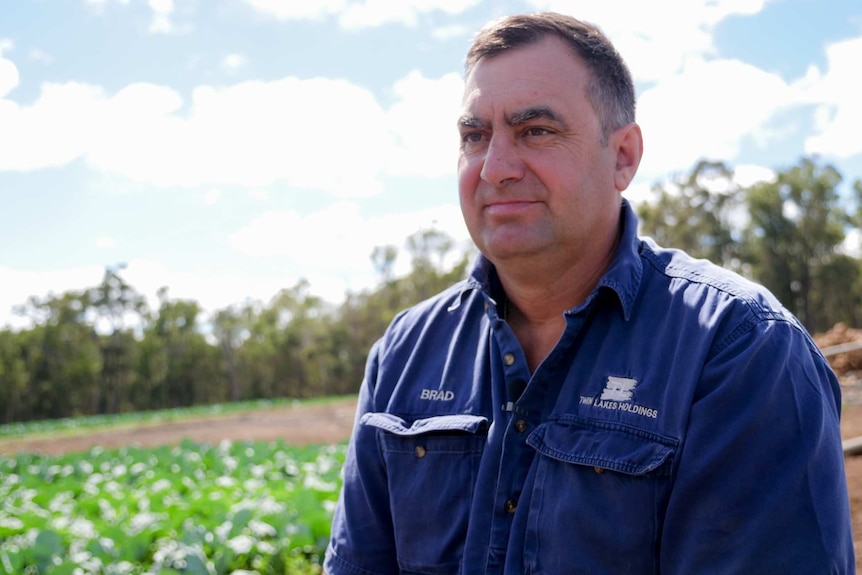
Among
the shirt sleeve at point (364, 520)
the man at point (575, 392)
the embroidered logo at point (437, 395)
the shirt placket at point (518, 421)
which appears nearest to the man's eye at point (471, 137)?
the man at point (575, 392)

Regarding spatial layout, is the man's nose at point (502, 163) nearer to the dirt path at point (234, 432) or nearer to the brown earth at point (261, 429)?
the brown earth at point (261, 429)

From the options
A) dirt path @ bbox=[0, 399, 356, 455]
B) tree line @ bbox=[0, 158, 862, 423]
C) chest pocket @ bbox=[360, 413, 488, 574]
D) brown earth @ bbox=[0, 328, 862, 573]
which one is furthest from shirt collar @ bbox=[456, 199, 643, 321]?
tree line @ bbox=[0, 158, 862, 423]

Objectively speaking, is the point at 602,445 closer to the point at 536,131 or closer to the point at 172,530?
the point at 536,131

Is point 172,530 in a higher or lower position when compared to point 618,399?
lower

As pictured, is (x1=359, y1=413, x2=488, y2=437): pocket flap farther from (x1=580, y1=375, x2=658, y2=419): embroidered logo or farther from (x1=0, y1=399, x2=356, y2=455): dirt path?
(x1=0, y1=399, x2=356, y2=455): dirt path

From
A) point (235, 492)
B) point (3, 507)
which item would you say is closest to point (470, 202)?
point (235, 492)

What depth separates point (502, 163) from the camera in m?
1.92

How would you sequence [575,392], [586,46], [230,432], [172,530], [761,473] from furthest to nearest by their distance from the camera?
[230,432], [172,530], [586,46], [575,392], [761,473]

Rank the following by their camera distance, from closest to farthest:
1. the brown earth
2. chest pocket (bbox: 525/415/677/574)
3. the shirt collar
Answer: chest pocket (bbox: 525/415/677/574) < the shirt collar < the brown earth

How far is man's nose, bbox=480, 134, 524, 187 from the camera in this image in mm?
1920

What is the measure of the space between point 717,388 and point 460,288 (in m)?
0.86

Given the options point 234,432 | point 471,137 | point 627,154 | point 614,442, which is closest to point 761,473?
point 614,442

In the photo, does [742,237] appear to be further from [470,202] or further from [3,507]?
[470,202]

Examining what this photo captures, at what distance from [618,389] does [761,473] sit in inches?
13.9
